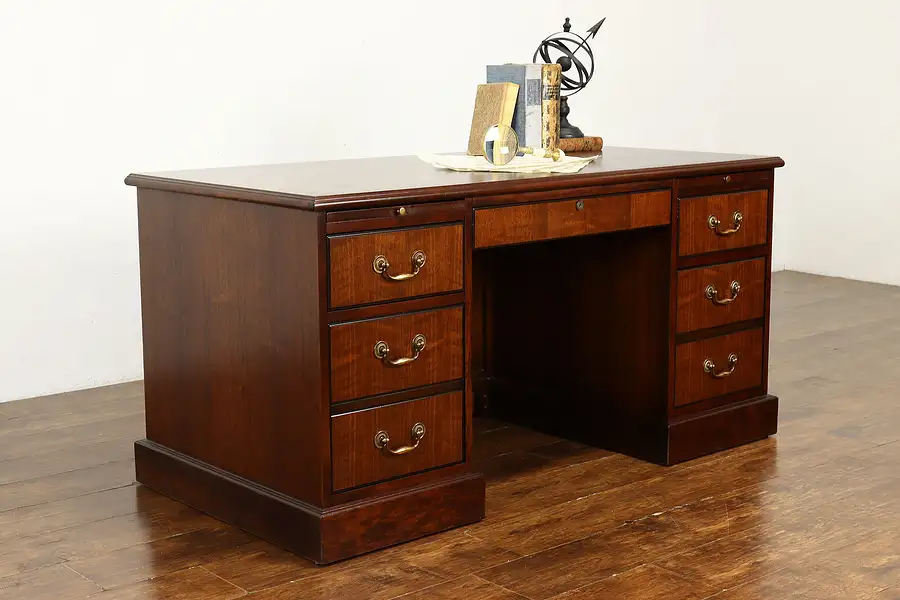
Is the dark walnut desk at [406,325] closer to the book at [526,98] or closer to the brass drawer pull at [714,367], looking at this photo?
the brass drawer pull at [714,367]

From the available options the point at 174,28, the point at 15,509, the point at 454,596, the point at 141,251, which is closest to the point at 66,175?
the point at 174,28

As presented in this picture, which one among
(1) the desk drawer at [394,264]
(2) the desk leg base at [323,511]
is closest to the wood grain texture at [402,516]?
(2) the desk leg base at [323,511]

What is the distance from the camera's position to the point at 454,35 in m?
4.16

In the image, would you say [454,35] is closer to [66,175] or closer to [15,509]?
[66,175]

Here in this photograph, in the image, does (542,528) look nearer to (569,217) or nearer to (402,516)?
(402,516)

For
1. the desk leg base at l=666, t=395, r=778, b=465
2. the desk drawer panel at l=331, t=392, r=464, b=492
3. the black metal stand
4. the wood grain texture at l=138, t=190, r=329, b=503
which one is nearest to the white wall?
the wood grain texture at l=138, t=190, r=329, b=503

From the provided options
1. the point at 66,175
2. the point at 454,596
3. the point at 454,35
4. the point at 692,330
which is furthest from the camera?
the point at 454,35

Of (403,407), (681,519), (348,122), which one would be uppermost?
(348,122)

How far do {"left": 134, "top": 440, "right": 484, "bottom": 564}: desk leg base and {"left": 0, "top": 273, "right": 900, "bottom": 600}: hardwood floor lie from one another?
0.09 feet

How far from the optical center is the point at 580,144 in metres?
3.00

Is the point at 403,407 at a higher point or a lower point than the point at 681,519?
higher

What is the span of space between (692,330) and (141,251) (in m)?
1.26

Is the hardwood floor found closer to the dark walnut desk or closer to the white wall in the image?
the dark walnut desk

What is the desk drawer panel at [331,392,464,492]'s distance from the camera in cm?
211
